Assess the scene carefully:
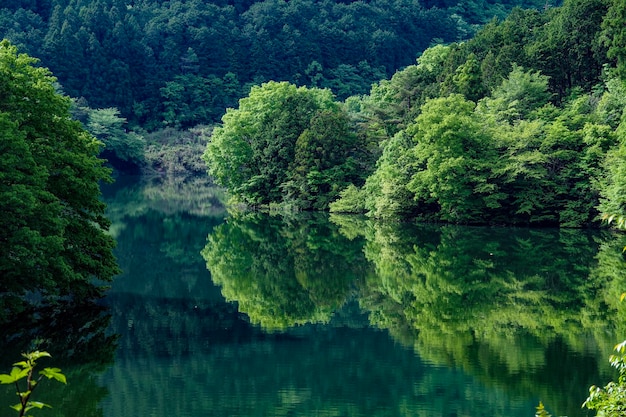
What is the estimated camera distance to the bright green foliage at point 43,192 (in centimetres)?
1797

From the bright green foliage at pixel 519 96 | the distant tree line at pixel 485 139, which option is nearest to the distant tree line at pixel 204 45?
the distant tree line at pixel 485 139

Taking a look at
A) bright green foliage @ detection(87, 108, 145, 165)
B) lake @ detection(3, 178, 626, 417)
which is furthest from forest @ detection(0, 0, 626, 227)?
lake @ detection(3, 178, 626, 417)

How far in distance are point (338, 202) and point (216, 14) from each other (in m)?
74.3

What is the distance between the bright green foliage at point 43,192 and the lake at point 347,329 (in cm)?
119

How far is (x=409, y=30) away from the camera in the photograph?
13325 centimetres

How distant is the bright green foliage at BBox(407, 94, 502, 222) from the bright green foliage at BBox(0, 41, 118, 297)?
927 inches

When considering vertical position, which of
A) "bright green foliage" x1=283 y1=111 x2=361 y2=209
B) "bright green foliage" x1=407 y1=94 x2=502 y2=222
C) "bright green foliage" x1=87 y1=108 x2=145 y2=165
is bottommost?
"bright green foliage" x1=407 y1=94 x2=502 y2=222

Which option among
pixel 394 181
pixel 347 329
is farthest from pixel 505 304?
pixel 394 181

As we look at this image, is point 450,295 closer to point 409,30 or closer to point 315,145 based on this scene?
point 315,145

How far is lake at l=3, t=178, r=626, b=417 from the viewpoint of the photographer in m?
14.4

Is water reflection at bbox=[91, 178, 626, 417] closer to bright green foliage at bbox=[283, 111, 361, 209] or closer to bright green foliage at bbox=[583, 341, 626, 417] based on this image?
bright green foliage at bbox=[583, 341, 626, 417]

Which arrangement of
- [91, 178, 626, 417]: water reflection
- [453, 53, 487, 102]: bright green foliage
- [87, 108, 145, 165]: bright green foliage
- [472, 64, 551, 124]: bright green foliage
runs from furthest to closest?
[87, 108, 145, 165]: bright green foliage, [453, 53, 487, 102]: bright green foliage, [472, 64, 551, 124]: bright green foliage, [91, 178, 626, 417]: water reflection

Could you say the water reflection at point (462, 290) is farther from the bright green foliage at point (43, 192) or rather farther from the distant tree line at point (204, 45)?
the distant tree line at point (204, 45)

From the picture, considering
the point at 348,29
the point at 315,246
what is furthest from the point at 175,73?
the point at 315,246
